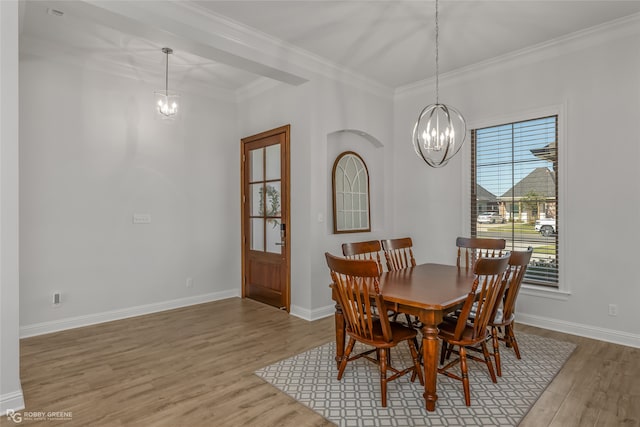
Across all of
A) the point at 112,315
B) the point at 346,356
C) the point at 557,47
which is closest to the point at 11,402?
the point at 112,315

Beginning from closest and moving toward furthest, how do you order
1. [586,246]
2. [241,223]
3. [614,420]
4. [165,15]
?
1. [614,420]
2. [165,15]
3. [586,246]
4. [241,223]

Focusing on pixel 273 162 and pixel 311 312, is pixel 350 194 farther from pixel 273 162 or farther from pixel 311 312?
pixel 311 312

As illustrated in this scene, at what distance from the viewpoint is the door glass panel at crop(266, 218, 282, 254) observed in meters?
4.75

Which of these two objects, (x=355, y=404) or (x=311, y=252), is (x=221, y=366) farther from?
(x=311, y=252)

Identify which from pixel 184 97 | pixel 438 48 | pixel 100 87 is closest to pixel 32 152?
pixel 100 87

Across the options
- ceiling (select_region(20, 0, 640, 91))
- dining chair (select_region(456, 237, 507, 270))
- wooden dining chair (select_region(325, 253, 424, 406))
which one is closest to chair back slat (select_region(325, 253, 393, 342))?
wooden dining chair (select_region(325, 253, 424, 406))

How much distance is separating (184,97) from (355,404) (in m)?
4.14

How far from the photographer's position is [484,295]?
2.44 metres

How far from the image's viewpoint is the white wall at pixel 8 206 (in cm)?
219

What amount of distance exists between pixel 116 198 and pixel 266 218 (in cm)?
176

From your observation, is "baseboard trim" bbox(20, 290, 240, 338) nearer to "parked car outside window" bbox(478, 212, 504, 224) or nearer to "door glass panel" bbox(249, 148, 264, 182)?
"door glass panel" bbox(249, 148, 264, 182)

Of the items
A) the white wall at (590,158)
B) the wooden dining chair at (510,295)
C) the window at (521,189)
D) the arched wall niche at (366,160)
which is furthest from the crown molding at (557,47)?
the wooden dining chair at (510,295)

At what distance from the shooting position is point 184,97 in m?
4.82

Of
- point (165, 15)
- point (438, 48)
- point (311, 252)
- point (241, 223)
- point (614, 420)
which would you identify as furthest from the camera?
point (241, 223)
